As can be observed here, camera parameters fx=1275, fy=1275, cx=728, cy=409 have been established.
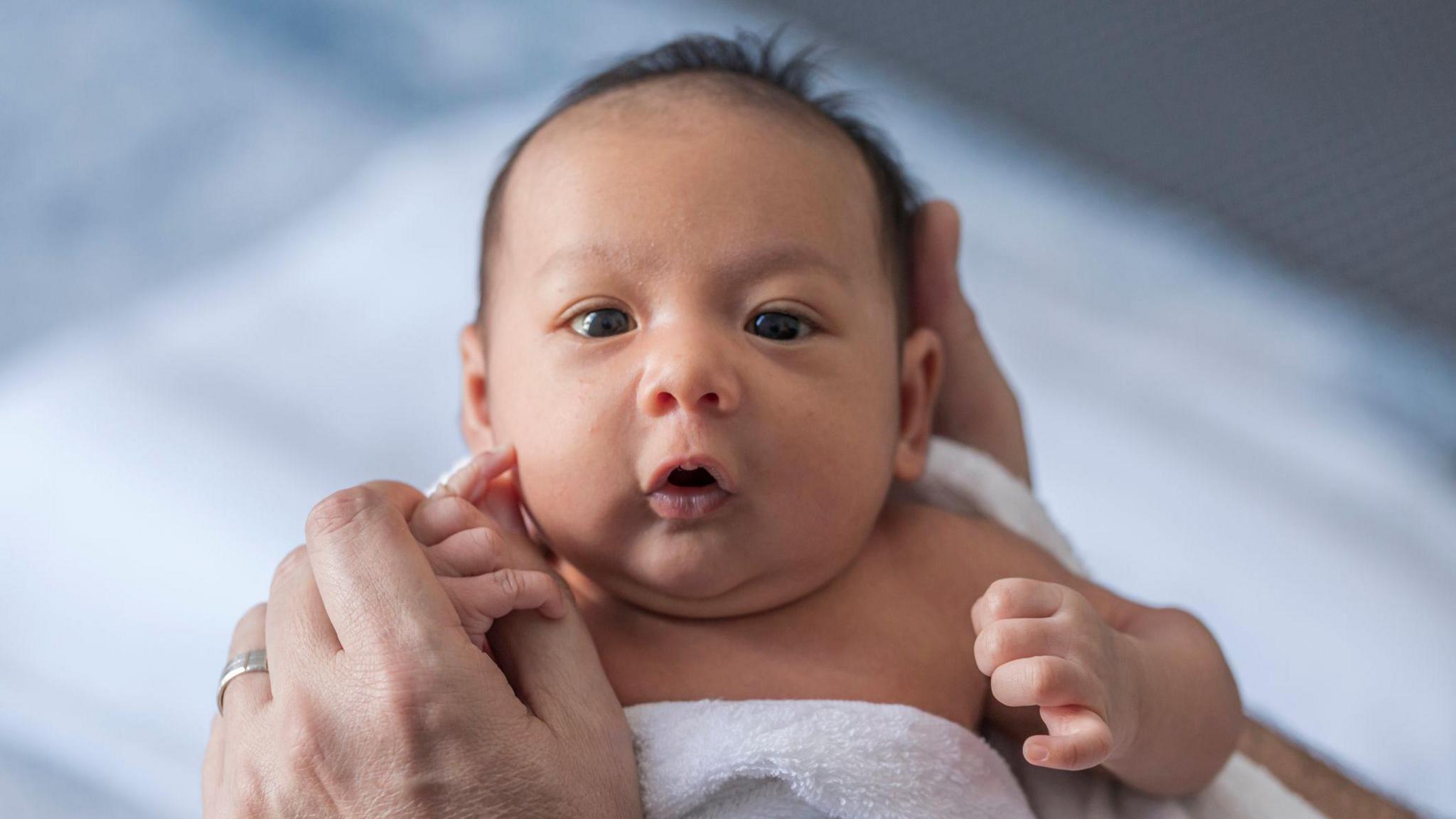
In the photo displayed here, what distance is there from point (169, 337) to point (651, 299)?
1370mm

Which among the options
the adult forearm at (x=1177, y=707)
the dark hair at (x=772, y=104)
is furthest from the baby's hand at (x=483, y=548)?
the adult forearm at (x=1177, y=707)

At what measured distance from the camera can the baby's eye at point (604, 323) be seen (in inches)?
42.6

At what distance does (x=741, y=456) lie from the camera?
102 centimetres

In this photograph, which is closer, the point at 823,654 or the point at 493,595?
the point at 493,595

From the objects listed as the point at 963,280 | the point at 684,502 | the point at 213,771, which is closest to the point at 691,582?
the point at 684,502

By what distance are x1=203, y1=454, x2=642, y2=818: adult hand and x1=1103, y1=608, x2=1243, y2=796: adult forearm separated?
0.44 m

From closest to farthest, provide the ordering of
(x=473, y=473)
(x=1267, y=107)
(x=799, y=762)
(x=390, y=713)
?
1. (x=390, y=713)
2. (x=799, y=762)
3. (x=473, y=473)
4. (x=1267, y=107)

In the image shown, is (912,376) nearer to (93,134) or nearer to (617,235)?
(617,235)

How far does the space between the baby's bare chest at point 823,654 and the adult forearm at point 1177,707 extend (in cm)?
15

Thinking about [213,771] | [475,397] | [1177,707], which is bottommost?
[1177,707]

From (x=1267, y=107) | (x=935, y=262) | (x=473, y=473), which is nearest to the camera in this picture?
(x=473, y=473)

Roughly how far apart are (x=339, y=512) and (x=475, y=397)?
343 mm

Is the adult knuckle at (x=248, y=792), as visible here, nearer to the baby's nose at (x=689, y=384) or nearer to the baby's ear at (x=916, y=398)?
the baby's nose at (x=689, y=384)

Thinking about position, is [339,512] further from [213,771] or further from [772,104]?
[772,104]
